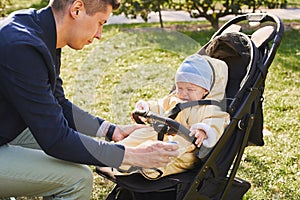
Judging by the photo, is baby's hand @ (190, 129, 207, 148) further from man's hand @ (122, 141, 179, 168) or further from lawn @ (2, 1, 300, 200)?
lawn @ (2, 1, 300, 200)

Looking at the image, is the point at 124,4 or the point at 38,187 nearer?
the point at 38,187

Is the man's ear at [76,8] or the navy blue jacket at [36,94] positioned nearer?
the navy blue jacket at [36,94]

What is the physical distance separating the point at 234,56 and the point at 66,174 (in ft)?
4.53

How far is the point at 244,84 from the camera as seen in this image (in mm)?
3053

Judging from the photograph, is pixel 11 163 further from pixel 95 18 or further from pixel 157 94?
pixel 157 94

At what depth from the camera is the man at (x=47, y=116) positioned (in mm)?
2510

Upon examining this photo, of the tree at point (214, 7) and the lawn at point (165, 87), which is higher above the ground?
the tree at point (214, 7)

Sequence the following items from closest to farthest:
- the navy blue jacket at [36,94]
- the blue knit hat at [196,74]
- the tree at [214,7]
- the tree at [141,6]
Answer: the navy blue jacket at [36,94] < the blue knit hat at [196,74] < the tree at [214,7] < the tree at [141,6]

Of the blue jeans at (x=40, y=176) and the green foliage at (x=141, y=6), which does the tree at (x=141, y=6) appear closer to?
the green foliage at (x=141, y=6)

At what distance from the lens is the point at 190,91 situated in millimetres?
3256

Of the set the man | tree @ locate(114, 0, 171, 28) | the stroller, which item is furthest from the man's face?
tree @ locate(114, 0, 171, 28)

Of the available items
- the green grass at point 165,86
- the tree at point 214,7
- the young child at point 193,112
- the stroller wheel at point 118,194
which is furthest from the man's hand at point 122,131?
the tree at point 214,7

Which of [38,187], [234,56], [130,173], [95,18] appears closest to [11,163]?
[38,187]

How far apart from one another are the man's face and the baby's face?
691 mm
